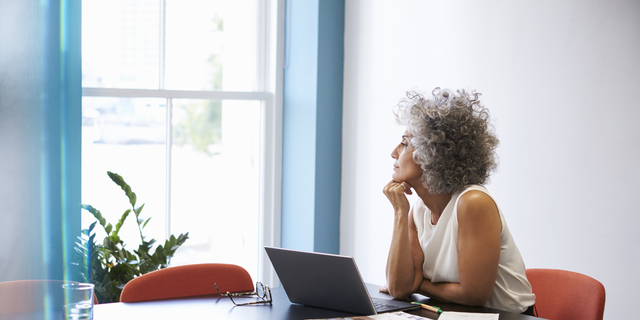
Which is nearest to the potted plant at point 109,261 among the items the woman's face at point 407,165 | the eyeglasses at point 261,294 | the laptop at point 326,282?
the eyeglasses at point 261,294

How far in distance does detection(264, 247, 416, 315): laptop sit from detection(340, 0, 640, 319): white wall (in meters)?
1.06

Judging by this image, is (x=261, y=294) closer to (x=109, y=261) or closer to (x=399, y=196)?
(x=399, y=196)

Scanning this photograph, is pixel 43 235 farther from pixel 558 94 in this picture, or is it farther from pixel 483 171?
pixel 558 94

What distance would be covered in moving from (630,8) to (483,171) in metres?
0.91

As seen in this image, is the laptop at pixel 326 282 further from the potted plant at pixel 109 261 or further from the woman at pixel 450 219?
the potted plant at pixel 109 261

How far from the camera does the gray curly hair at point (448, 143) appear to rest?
1.83 m

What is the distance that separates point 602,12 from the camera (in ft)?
7.19

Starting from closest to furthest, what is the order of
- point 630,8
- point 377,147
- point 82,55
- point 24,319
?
point 24,319 < point 630,8 < point 82,55 < point 377,147

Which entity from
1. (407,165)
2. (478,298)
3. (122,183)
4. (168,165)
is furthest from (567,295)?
(168,165)

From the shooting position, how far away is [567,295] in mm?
1848

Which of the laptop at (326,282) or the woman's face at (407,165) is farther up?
the woman's face at (407,165)

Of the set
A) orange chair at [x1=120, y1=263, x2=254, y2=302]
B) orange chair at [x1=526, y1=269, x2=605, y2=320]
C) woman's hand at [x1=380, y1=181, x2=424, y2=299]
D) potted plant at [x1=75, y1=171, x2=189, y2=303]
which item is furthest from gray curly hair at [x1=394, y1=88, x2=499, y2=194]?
potted plant at [x1=75, y1=171, x2=189, y2=303]

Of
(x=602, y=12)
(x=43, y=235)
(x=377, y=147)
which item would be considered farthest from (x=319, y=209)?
(x=602, y=12)

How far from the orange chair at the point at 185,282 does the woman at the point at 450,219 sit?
61 cm
